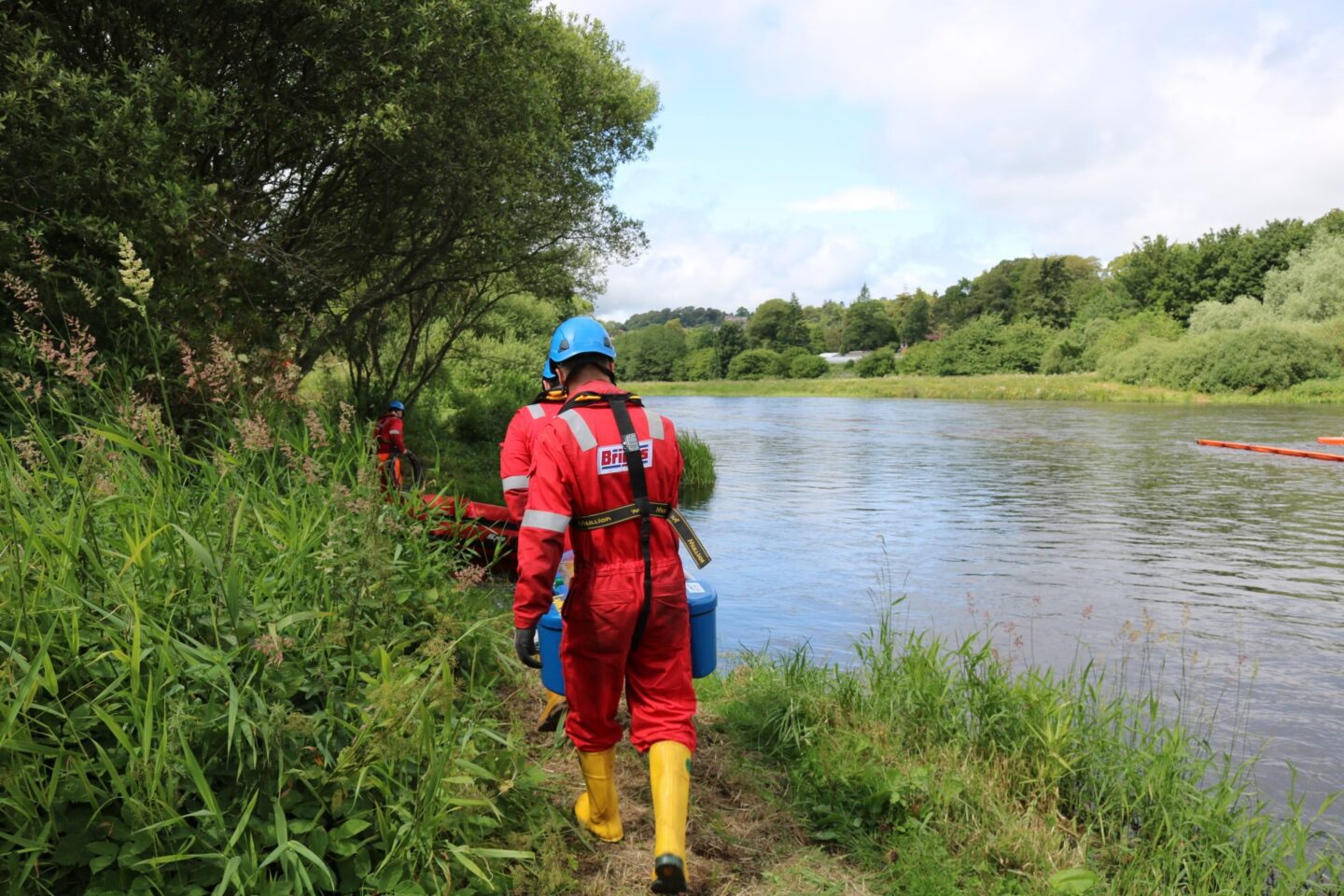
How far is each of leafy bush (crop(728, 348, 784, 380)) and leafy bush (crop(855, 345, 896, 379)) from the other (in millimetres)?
13970

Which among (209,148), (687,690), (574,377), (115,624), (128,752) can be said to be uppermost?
(209,148)

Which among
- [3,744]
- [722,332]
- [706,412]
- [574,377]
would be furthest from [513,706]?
[722,332]

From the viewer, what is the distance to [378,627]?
3.28m

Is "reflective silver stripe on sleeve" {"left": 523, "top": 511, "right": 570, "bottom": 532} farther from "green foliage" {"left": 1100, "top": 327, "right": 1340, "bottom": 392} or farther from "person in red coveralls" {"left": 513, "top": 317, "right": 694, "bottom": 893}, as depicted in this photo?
"green foliage" {"left": 1100, "top": 327, "right": 1340, "bottom": 392}

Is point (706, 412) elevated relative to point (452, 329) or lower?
lower

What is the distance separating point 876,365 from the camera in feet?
293

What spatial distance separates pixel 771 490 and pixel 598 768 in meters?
15.3

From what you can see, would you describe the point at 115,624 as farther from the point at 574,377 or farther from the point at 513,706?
the point at 513,706

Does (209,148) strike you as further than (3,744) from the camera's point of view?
Yes

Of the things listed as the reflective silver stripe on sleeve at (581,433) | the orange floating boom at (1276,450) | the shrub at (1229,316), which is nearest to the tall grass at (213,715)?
the reflective silver stripe on sleeve at (581,433)

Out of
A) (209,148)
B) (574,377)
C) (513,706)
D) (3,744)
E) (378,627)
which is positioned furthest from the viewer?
(209,148)

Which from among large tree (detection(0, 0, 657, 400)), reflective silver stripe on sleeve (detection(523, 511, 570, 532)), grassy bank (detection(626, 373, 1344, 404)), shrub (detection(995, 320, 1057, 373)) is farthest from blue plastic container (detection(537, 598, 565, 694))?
shrub (detection(995, 320, 1057, 373))

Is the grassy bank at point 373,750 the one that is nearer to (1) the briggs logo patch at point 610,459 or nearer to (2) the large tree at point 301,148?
(1) the briggs logo patch at point 610,459

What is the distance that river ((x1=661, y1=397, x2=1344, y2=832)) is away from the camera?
700 centimetres
